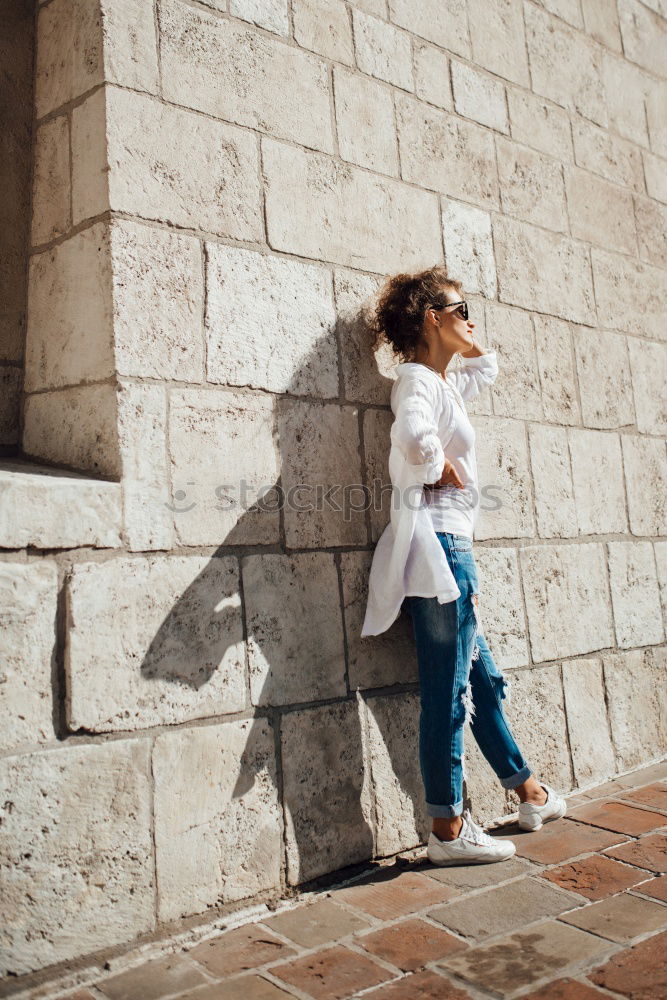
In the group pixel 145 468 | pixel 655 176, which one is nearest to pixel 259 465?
pixel 145 468

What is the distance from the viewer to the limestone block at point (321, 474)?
2.75m

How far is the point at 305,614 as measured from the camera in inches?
107

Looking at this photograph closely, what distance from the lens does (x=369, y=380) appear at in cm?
303

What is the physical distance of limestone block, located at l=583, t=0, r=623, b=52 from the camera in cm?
430

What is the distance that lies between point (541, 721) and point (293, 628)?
1.22 meters

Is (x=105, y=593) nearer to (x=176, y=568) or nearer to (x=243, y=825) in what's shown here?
(x=176, y=568)

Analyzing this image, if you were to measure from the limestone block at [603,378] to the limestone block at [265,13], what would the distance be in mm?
1770

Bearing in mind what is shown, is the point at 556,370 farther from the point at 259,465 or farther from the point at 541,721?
the point at 259,465

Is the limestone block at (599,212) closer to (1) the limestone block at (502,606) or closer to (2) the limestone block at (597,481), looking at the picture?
(2) the limestone block at (597,481)

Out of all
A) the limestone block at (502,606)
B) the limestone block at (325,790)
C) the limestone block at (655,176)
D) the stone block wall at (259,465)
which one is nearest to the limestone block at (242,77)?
the stone block wall at (259,465)

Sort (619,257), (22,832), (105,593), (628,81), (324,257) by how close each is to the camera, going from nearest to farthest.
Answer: (22,832)
(105,593)
(324,257)
(619,257)
(628,81)

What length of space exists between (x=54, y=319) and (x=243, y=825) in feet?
5.17

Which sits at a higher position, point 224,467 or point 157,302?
point 157,302

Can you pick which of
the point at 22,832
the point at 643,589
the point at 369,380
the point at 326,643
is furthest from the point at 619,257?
the point at 22,832
